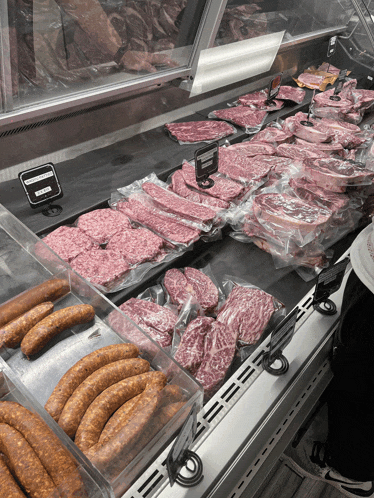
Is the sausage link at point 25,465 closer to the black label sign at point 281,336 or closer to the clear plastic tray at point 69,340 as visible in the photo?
the clear plastic tray at point 69,340

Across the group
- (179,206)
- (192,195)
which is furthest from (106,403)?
(192,195)

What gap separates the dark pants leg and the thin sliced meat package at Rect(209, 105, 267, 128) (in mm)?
2237

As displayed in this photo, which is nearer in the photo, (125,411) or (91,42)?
(125,411)

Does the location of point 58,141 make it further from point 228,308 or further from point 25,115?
point 228,308

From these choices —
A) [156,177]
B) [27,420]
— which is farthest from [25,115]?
[27,420]

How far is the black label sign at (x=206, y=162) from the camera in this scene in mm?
2709

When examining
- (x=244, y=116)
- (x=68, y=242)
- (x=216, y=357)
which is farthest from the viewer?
(x=244, y=116)

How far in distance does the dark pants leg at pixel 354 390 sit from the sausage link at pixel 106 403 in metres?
0.98

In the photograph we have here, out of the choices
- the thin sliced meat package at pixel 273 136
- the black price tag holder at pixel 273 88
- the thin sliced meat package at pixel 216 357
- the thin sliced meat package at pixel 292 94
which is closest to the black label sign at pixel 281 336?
the thin sliced meat package at pixel 216 357

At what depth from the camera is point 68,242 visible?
231 centimetres

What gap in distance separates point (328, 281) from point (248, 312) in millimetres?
429

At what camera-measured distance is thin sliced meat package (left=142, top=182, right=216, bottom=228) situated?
257cm

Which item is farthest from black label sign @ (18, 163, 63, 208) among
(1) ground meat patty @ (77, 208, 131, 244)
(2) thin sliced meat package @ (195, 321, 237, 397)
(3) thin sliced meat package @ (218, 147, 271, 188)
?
(2) thin sliced meat package @ (195, 321, 237, 397)

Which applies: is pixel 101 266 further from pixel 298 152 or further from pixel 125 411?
pixel 298 152
